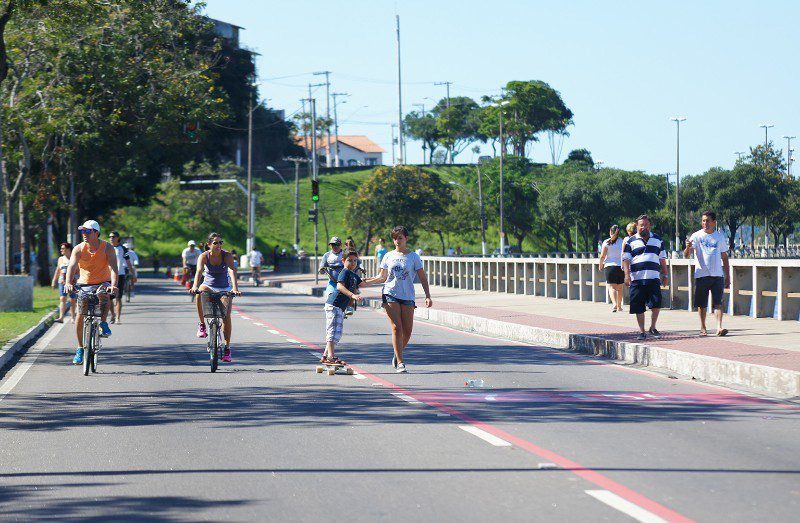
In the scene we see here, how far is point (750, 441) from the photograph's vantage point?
890 centimetres

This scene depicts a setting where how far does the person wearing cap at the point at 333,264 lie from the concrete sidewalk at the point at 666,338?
4.25 meters

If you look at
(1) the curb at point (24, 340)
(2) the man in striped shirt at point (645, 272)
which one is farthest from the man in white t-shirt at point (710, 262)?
(1) the curb at point (24, 340)

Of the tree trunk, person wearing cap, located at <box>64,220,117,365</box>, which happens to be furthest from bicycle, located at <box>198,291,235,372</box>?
the tree trunk

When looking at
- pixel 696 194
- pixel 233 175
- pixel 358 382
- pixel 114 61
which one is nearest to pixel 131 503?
pixel 358 382

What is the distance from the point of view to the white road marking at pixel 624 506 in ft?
20.0

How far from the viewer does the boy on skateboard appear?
570 inches

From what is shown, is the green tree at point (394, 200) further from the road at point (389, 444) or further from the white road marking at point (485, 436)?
the white road marking at point (485, 436)

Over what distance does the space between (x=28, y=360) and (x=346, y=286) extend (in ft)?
17.1

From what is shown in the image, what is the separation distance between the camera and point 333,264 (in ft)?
52.4

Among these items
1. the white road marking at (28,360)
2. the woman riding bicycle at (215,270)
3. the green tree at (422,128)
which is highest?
the green tree at (422,128)

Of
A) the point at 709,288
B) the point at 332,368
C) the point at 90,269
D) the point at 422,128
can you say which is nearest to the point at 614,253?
the point at 709,288

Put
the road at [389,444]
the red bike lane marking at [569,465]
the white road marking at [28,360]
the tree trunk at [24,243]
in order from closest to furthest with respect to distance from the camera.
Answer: the red bike lane marking at [569,465] < the road at [389,444] < the white road marking at [28,360] < the tree trunk at [24,243]

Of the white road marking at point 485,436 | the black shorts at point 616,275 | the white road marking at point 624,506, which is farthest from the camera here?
the black shorts at point 616,275

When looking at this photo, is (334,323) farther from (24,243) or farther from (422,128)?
(422,128)
